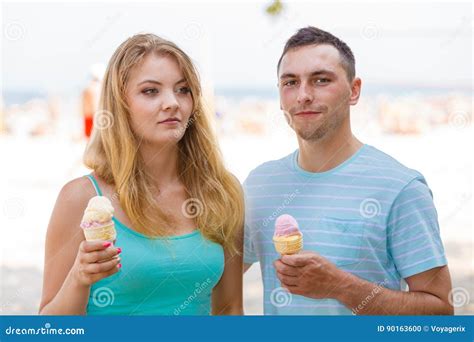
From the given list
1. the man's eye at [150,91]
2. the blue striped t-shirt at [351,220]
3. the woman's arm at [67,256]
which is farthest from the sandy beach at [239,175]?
the woman's arm at [67,256]

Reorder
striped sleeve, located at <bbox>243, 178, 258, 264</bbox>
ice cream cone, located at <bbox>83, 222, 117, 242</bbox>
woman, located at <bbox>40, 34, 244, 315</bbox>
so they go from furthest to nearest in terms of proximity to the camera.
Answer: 1. striped sleeve, located at <bbox>243, 178, 258, 264</bbox>
2. woman, located at <bbox>40, 34, 244, 315</bbox>
3. ice cream cone, located at <bbox>83, 222, 117, 242</bbox>

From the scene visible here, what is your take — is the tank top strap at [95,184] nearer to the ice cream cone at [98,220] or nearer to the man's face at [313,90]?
the ice cream cone at [98,220]

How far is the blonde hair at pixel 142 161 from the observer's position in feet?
8.12

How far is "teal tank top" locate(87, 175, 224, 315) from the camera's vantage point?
2400mm

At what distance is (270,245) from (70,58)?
3.43 metres

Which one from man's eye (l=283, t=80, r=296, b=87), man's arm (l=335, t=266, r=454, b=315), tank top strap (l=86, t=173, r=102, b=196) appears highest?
man's eye (l=283, t=80, r=296, b=87)

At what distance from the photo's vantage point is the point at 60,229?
92.9 inches

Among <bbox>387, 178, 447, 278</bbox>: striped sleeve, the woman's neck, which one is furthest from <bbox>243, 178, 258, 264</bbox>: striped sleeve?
<bbox>387, 178, 447, 278</bbox>: striped sleeve

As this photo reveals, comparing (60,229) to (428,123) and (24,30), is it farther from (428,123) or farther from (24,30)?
(428,123)

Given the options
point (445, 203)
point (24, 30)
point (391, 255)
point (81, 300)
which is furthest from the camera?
point (445, 203)

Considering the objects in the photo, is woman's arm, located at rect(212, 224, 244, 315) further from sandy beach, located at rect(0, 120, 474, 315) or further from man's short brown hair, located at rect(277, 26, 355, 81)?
sandy beach, located at rect(0, 120, 474, 315)

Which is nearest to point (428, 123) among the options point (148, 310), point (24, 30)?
point (24, 30)

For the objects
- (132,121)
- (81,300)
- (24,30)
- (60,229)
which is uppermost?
(24,30)

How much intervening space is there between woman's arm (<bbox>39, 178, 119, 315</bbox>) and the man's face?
0.90 meters
